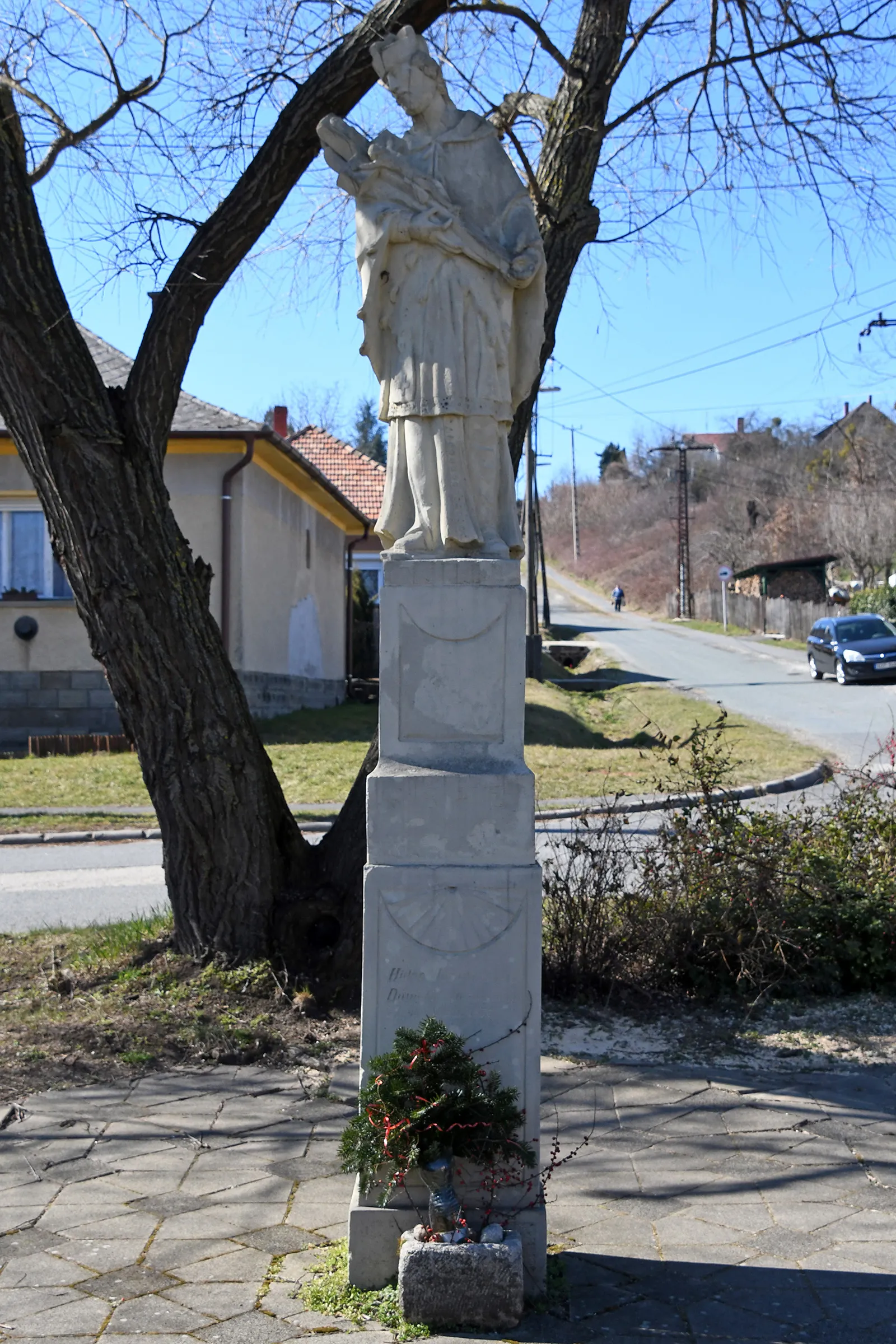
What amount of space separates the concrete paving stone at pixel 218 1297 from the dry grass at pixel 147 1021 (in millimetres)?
1767

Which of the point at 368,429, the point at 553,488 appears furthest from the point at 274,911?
the point at 553,488

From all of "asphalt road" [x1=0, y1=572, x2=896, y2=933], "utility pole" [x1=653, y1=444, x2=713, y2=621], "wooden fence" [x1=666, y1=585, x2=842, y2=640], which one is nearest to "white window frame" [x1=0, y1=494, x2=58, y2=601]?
"asphalt road" [x1=0, y1=572, x2=896, y2=933]

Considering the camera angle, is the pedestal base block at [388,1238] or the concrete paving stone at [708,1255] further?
the concrete paving stone at [708,1255]

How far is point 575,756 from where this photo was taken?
56.7ft

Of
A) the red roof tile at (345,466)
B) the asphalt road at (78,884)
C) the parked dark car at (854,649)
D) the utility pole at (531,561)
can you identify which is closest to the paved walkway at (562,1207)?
the asphalt road at (78,884)

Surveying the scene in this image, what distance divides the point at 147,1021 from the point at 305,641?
17.8m

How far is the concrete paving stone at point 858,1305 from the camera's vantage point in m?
3.41

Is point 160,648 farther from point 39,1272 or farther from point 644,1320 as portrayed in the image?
point 644,1320

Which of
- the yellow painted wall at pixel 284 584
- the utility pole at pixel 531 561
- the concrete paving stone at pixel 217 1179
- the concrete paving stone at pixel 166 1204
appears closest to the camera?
the concrete paving stone at pixel 166 1204

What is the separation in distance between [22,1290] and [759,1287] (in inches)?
83.8

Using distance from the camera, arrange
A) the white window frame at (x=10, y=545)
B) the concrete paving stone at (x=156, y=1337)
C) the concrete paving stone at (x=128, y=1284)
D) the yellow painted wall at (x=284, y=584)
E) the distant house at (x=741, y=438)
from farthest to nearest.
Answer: the distant house at (x=741, y=438), the yellow painted wall at (x=284, y=584), the white window frame at (x=10, y=545), the concrete paving stone at (x=128, y=1284), the concrete paving stone at (x=156, y=1337)

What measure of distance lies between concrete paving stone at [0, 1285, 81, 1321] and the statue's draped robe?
2.45 metres

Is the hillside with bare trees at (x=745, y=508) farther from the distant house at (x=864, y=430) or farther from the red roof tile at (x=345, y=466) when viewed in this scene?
the red roof tile at (x=345, y=466)

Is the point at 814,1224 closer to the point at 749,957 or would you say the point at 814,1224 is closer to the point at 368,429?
the point at 749,957
